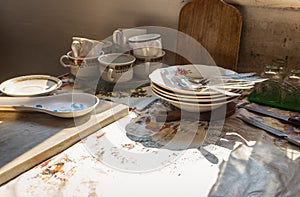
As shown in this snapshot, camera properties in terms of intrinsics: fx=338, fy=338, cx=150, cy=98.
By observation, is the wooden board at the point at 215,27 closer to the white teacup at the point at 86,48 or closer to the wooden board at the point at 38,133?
the white teacup at the point at 86,48

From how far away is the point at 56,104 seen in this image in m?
0.96

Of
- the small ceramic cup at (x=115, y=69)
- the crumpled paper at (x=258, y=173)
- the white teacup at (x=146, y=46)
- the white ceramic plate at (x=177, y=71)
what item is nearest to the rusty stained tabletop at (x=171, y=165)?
the crumpled paper at (x=258, y=173)

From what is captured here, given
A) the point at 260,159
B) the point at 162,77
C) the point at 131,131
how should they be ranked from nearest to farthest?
the point at 260,159, the point at 131,131, the point at 162,77

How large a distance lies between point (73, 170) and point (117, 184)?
108 mm

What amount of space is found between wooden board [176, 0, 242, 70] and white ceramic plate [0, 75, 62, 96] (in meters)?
0.54

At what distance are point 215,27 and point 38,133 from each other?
0.74 m

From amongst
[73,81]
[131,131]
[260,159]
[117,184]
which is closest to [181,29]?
[73,81]

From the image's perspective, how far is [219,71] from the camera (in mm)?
1031

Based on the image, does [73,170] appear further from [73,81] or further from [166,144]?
[73,81]

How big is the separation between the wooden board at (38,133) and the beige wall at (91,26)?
0.58 metres

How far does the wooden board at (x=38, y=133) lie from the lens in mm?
714

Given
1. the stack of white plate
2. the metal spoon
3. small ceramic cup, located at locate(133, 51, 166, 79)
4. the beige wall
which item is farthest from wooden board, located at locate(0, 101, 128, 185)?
the beige wall

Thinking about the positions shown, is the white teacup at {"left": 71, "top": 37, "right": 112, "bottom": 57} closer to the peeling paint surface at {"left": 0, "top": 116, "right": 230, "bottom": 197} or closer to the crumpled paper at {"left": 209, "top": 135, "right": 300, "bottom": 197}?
the peeling paint surface at {"left": 0, "top": 116, "right": 230, "bottom": 197}

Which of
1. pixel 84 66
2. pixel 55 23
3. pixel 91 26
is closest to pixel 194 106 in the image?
pixel 84 66
